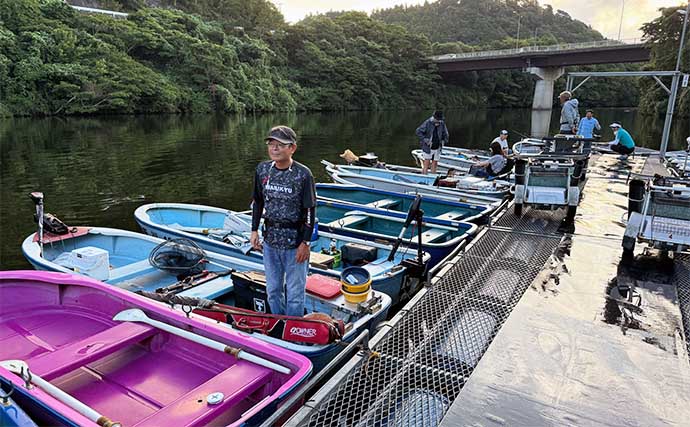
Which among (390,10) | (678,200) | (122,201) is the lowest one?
(122,201)

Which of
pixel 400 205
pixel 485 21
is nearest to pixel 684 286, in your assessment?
pixel 400 205

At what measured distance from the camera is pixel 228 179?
667 inches

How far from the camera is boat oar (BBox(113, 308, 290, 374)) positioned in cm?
377

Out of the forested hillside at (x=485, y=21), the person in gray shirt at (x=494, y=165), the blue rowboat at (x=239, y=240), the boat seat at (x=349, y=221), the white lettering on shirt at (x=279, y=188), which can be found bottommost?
the blue rowboat at (x=239, y=240)

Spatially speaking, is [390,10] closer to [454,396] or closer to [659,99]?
[659,99]

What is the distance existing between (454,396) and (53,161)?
19.8m

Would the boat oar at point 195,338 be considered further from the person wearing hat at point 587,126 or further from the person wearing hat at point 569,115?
the person wearing hat at point 587,126

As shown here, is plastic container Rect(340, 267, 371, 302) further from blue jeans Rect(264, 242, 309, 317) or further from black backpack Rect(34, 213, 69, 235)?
black backpack Rect(34, 213, 69, 235)

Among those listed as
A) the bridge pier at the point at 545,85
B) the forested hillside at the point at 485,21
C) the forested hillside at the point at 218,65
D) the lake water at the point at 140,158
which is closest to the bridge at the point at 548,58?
the bridge pier at the point at 545,85

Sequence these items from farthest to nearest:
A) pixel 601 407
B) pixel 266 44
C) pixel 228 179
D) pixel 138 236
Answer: pixel 266 44 < pixel 228 179 < pixel 138 236 < pixel 601 407

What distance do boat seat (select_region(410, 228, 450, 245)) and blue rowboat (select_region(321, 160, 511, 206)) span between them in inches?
76.1

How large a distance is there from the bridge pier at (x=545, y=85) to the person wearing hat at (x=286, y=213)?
58.2 m

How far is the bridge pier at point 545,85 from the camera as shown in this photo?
5566 cm

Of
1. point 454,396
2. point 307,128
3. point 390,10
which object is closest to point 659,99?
point 307,128
